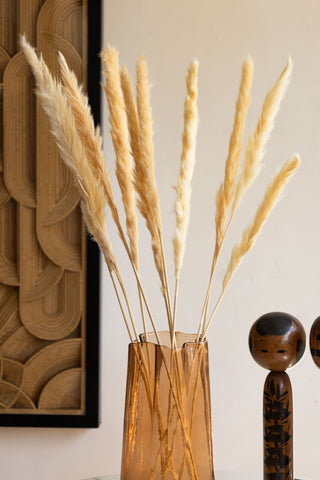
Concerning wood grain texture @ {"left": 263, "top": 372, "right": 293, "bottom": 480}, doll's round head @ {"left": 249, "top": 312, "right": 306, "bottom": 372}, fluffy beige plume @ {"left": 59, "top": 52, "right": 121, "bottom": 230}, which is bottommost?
wood grain texture @ {"left": 263, "top": 372, "right": 293, "bottom": 480}

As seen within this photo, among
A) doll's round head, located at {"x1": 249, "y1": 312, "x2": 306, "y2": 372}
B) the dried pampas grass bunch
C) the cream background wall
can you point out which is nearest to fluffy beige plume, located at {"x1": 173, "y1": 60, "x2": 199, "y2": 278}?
the dried pampas grass bunch

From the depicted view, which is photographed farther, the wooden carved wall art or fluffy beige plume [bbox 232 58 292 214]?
the wooden carved wall art

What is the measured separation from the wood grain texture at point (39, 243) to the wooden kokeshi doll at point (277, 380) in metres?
0.50

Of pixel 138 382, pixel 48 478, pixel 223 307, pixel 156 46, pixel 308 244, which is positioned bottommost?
pixel 48 478

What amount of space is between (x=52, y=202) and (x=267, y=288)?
0.45 m

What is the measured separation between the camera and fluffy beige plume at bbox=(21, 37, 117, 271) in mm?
633

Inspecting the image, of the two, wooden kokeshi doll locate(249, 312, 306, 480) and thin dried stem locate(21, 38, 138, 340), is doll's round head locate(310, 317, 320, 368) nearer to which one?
wooden kokeshi doll locate(249, 312, 306, 480)

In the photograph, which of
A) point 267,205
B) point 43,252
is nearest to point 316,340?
point 267,205

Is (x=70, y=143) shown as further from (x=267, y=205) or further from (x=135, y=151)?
(x=267, y=205)

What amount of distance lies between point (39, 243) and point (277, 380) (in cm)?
59

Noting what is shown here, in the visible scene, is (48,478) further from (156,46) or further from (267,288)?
(156,46)

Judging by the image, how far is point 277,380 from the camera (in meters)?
0.71

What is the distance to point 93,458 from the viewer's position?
1.14 meters

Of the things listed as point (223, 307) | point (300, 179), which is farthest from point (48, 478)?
point (300, 179)
